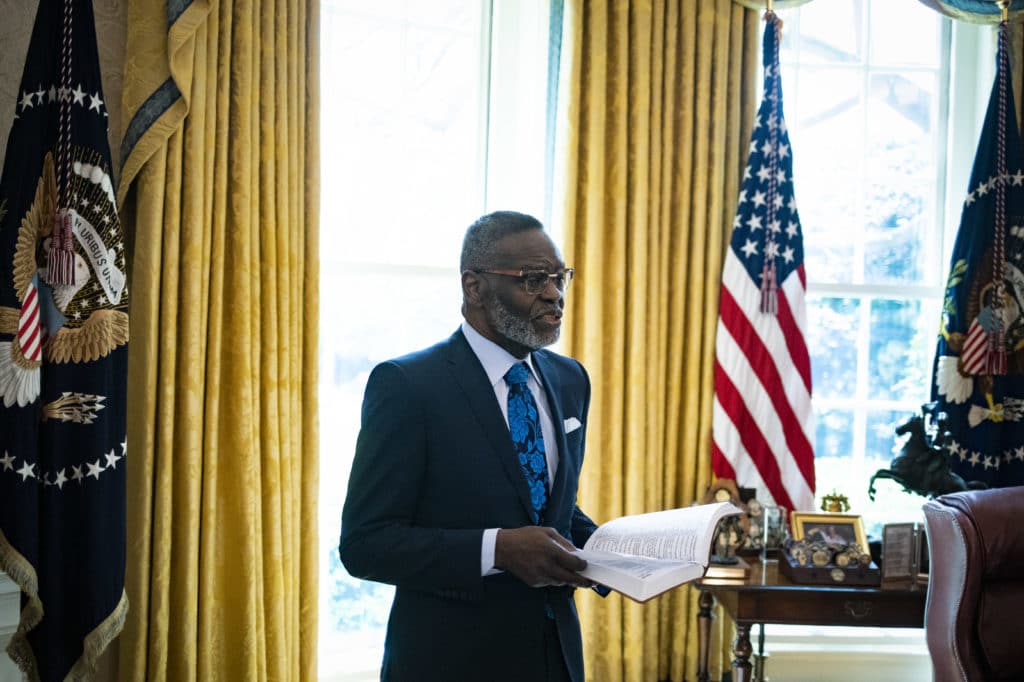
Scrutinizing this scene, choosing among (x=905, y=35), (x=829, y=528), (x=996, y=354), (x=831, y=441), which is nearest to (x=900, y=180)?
(x=905, y=35)

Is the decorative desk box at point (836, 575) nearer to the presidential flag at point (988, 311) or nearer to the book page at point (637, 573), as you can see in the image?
the presidential flag at point (988, 311)

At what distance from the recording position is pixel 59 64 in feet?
7.71

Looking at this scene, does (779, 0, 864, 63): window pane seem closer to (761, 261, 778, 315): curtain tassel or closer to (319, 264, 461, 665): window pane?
(761, 261, 778, 315): curtain tassel

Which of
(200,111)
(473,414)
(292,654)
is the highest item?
(200,111)

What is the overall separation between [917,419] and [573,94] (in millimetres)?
1619

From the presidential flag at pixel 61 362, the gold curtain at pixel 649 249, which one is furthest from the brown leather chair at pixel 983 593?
the presidential flag at pixel 61 362

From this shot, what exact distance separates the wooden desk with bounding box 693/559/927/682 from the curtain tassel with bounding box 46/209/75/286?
6.46 feet

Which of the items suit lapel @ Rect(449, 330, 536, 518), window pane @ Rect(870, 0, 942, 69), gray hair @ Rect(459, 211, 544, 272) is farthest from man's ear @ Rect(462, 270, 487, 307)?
window pane @ Rect(870, 0, 942, 69)

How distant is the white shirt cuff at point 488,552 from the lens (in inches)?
64.4

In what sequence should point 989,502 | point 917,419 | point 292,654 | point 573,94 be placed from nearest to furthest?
point 989,502, point 292,654, point 917,419, point 573,94

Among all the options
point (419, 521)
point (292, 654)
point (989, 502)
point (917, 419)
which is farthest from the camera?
point (917, 419)

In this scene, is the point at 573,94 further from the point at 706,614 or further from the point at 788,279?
the point at 706,614

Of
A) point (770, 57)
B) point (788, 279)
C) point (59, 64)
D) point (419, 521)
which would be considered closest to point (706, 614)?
point (788, 279)

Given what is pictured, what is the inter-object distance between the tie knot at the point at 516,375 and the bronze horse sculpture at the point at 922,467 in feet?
5.60
